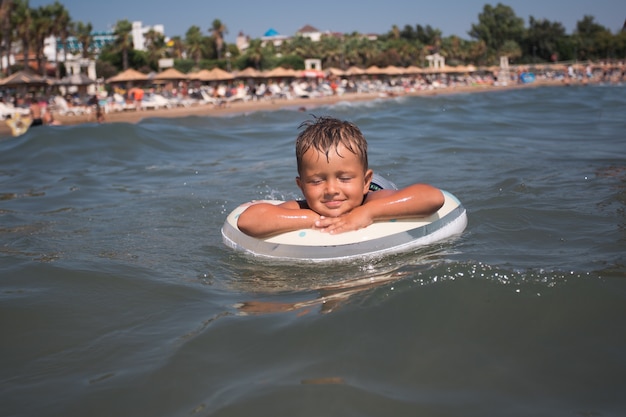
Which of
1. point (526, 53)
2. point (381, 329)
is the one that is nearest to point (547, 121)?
point (381, 329)

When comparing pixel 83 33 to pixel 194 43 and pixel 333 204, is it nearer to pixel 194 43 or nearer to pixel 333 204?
pixel 194 43

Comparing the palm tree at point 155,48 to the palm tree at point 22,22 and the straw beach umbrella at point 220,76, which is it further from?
the straw beach umbrella at point 220,76

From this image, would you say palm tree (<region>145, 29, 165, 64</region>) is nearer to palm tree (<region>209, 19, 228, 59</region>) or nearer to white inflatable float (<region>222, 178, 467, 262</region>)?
palm tree (<region>209, 19, 228, 59</region>)

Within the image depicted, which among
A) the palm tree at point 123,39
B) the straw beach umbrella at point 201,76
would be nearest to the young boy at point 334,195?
the straw beach umbrella at point 201,76

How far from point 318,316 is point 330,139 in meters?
1.29

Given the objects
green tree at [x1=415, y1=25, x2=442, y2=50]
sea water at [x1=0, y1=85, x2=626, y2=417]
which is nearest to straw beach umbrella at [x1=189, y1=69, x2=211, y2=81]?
sea water at [x1=0, y1=85, x2=626, y2=417]

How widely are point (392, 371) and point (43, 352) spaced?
5.13 ft

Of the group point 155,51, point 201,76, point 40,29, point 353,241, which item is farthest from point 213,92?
point 353,241

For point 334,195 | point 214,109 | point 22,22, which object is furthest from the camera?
point 22,22

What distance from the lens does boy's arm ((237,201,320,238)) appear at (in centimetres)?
400

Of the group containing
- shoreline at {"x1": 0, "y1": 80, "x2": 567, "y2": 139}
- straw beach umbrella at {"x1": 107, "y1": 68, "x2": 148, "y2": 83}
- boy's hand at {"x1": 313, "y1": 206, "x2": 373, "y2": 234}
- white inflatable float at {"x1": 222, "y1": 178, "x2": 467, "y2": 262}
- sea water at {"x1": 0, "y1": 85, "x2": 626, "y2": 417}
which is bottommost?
sea water at {"x1": 0, "y1": 85, "x2": 626, "y2": 417}

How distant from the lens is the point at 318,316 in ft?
9.57

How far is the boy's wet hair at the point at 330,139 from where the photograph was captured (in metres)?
3.81

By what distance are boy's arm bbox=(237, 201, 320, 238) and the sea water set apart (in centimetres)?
25
